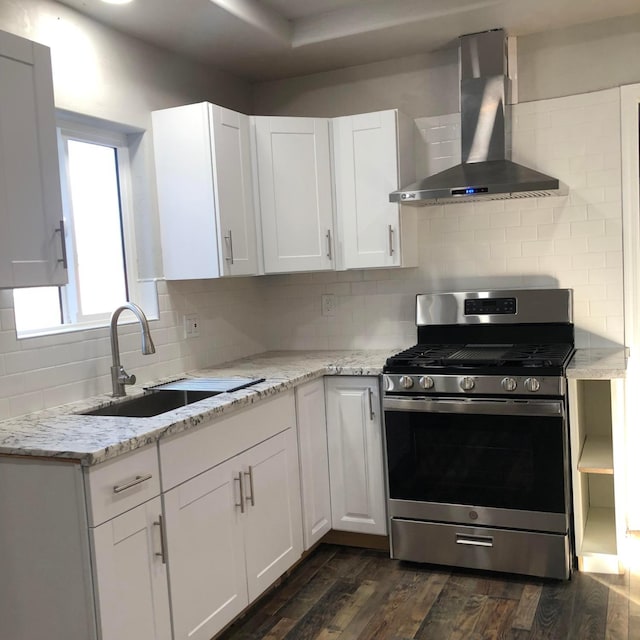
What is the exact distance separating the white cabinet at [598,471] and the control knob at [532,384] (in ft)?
0.47

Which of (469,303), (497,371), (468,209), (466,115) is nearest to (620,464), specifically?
(497,371)

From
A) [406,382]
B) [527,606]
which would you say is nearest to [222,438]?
[406,382]

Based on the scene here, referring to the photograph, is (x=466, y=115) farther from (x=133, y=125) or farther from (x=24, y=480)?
(x=24, y=480)

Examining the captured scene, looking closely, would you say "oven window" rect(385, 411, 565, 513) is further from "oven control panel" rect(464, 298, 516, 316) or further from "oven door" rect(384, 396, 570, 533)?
"oven control panel" rect(464, 298, 516, 316)

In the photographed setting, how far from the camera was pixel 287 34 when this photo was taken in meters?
3.35

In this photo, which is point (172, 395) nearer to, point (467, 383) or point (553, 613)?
point (467, 383)

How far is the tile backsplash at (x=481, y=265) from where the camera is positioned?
3295mm

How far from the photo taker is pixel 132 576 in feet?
6.64

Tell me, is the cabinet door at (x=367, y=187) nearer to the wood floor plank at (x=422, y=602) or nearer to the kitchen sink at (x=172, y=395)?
the kitchen sink at (x=172, y=395)

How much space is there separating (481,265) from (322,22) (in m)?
1.44

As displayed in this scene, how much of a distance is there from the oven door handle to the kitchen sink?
645 millimetres

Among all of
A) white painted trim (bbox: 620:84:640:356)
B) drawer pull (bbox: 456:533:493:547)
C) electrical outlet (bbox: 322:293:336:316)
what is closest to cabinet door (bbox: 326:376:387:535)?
drawer pull (bbox: 456:533:493:547)

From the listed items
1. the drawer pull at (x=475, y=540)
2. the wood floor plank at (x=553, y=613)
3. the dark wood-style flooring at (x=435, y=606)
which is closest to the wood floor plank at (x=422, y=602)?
the dark wood-style flooring at (x=435, y=606)

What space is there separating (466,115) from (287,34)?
96cm
